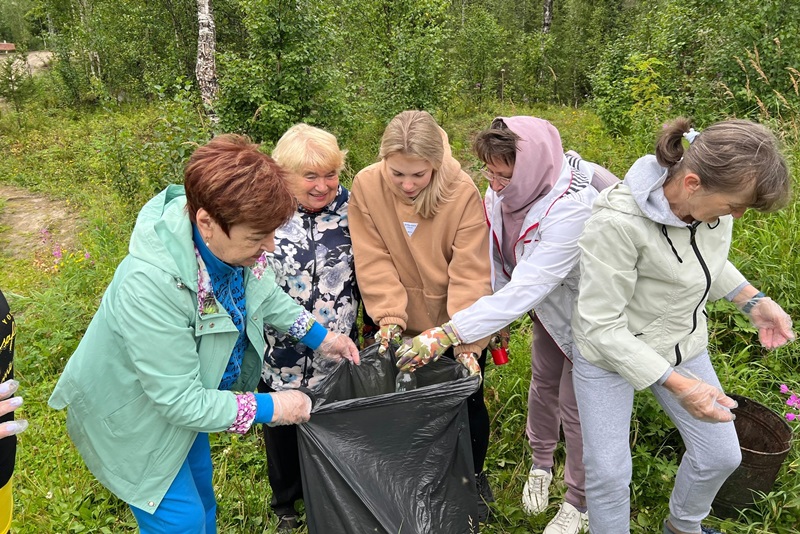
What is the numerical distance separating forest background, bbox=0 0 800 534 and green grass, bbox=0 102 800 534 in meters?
0.01

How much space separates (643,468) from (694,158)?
1.53 meters

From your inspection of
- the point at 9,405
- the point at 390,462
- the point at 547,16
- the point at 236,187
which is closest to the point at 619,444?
the point at 390,462

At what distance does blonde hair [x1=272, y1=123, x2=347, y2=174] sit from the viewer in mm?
1989

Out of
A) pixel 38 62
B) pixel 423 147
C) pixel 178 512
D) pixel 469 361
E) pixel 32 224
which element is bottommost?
pixel 38 62

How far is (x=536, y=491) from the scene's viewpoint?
2.46 metres

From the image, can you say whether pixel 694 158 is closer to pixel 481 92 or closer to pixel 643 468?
pixel 643 468

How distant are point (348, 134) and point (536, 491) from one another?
4507 mm

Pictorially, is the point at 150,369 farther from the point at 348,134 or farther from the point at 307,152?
the point at 348,134

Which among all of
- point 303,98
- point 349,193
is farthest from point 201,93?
point 349,193

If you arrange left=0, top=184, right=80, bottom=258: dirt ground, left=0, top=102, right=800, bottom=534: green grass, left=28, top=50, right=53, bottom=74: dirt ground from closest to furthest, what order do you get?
left=0, top=102, right=800, bottom=534: green grass < left=0, top=184, right=80, bottom=258: dirt ground < left=28, top=50, right=53, bottom=74: dirt ground

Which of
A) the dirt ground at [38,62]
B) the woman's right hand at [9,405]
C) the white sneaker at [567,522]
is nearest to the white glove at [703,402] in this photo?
the white sneaker at [567,522]

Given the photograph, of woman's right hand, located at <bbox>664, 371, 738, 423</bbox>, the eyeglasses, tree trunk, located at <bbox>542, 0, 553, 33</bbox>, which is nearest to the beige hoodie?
the eyeglasses

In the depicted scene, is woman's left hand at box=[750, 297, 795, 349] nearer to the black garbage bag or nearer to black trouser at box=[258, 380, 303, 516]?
the black garbage bag

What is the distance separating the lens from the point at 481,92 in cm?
1135
